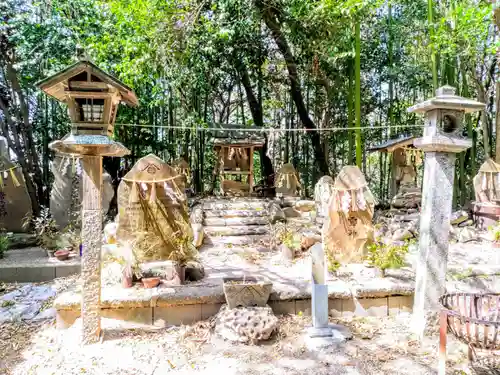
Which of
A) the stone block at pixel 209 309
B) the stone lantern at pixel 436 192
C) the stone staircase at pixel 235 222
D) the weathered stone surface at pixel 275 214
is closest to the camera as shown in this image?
the stone lantern at pixel 436 192

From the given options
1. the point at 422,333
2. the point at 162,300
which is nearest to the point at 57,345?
the point at 162,300

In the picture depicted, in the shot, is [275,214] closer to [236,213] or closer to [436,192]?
[236,213]

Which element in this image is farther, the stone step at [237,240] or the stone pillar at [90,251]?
the stone step at [237,240]

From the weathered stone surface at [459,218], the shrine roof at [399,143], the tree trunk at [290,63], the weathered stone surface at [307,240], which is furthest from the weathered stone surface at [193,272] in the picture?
the shrine roof at [399,143]

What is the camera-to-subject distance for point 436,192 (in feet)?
11.8

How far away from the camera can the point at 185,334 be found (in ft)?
12.3

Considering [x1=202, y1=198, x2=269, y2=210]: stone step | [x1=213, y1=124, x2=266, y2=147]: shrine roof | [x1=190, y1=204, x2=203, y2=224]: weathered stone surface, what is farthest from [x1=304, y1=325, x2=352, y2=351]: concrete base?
[x1=213, y1=124, x2=266, y2=147]: shrine roof

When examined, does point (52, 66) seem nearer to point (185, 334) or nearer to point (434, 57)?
point (185, 334)

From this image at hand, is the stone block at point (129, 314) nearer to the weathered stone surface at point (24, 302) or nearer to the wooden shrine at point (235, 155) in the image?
the weathered stone surface at point (24, 302)

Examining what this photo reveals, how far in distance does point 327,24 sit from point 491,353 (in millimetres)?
7167

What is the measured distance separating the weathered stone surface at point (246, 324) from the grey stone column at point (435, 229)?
1601 millimetres

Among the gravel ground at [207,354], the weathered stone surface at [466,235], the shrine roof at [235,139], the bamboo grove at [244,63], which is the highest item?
the bamboo grove at [244,63]

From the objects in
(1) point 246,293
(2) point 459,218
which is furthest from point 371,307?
(2) point 459,218

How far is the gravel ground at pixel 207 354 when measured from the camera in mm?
3139
